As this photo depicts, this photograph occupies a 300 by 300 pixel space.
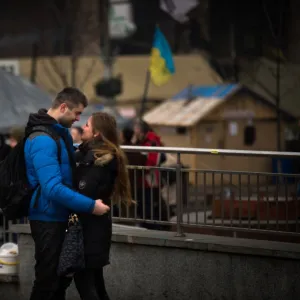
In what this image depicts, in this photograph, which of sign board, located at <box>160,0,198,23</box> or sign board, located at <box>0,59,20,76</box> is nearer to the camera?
sign board, located at <box>160,0,198,23</box>

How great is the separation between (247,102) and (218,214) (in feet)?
52.9

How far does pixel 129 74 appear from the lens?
3166cm

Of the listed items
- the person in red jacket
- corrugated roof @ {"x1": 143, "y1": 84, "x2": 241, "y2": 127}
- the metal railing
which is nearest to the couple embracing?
the metal railing

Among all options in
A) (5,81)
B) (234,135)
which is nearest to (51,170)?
(5,81)

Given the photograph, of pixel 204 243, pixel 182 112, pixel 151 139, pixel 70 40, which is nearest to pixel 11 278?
pixel 204 243

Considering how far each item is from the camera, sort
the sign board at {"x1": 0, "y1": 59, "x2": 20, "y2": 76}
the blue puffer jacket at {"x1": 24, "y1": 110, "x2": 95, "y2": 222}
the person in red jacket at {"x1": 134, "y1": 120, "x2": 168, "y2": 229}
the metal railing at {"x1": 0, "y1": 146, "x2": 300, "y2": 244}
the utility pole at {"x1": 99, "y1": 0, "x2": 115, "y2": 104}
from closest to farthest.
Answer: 1. the blue puffer jacket at {"x1": 24, "y1": 110, "x2": 95, "y2": 222}
2. the metal railing at {"x1": 0, "y1": 146, "x2": 300, "y2": 244}
3. the person in red jacket at {"x1": 134, "y1": 120, "x2": 168, "y2": 229}
4. the utility pole at {"x1": 99, "y1": 0, "x2": 115, "y2": 104}
5. the sign board at {"x1": 0, "y1": 59, "x2": 20, "y2": 76}

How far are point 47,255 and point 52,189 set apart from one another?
→ 50cm

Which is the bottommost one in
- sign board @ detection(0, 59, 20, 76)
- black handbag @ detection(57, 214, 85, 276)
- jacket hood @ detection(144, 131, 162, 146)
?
black handbag @ detection(57, 214, 85, 276)

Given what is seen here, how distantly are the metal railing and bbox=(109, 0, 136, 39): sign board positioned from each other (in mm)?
20296

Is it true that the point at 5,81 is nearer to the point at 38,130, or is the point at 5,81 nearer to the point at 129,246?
the point at 129,246

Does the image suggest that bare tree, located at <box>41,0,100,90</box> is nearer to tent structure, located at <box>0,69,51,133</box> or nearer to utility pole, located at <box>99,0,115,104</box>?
utility pole, located at <box>99,0,115,104</box>

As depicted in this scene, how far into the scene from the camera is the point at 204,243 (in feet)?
25.3

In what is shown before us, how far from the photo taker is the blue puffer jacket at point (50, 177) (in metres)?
5.96

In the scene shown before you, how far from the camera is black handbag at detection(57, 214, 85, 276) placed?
6.15 m
